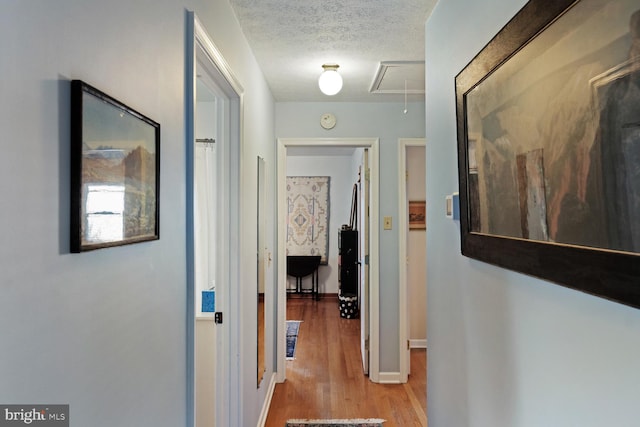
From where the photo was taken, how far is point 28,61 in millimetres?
554

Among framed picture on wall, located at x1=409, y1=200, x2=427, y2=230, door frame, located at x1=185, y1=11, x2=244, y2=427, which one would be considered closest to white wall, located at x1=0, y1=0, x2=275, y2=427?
door frame, located at x1=185, y1=11, x2=244, y2=427

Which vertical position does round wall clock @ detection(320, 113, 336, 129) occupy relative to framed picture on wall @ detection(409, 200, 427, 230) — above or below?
above

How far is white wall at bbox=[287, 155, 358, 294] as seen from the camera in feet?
20.8

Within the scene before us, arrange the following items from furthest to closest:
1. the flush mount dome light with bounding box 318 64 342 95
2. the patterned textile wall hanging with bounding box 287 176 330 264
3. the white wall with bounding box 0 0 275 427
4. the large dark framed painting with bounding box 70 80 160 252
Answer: the patterned textile wall hanging with bounding box 287 176 330 264
the flush mount dome light with bounding box 318 64 342 95
the large dark framed painting with bounding box 70 80 160 252
the white wall with bounding box 0 0 275 427

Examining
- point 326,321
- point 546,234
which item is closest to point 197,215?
point 546,234

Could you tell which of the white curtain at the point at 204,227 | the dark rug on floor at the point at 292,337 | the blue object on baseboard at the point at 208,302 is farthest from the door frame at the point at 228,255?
the dark rug on floor at the point at 292,337

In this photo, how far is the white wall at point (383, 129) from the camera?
3250mm

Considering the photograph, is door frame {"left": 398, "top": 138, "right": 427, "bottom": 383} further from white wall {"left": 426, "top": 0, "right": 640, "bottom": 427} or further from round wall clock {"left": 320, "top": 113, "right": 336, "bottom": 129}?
white wall {"left": 426, "top": 0, "right": 640, "bottom": 427}

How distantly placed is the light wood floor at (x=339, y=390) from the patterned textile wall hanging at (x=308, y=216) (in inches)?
82.7

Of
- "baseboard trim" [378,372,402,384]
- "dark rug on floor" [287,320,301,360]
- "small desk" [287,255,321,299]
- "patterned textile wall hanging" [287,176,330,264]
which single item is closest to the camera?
"baseboard trim" [378,372,402,384]

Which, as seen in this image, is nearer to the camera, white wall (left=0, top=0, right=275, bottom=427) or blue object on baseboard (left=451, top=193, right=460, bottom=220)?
white wall (left=0, top=0, right=275, bottom=427)

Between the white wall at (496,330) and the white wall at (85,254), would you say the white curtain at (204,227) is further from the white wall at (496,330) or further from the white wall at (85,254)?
the white wall at (496,330)

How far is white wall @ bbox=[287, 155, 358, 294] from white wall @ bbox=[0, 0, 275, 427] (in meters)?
5.21

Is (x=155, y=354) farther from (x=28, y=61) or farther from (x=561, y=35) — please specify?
(x=561, y=35)
